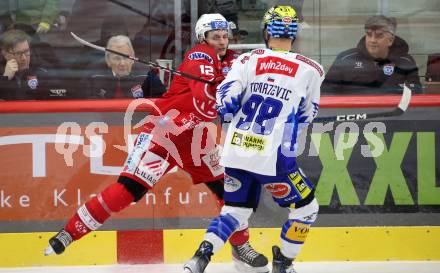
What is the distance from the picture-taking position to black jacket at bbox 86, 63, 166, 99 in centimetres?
617

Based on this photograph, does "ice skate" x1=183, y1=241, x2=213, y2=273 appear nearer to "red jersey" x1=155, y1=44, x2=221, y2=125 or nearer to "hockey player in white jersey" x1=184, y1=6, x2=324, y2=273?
"hockey player in white jersey" x1=184, y1=6, x2=324, y2=273

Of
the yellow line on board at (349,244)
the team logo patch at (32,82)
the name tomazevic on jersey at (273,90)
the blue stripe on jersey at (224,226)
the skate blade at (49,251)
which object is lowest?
the yellow line on board at (349,244)

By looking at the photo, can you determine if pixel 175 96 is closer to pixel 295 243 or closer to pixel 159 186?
pixel 159 186

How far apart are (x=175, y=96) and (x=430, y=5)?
4.99 feet

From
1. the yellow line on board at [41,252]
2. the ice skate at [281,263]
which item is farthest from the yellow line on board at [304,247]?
the ice skate at [281,263]

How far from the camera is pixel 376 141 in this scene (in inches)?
242

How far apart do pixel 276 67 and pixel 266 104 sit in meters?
0.18

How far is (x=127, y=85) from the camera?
244 inches

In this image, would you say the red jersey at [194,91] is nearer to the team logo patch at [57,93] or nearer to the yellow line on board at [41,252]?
the team logo patch at [57,93]

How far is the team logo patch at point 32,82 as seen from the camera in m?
6.16

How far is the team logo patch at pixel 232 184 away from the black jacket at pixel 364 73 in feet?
3.76

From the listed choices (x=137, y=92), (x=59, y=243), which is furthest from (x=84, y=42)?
(x=59, y=243)

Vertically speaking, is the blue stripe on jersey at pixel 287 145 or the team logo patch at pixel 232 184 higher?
the blue stripe on jersey at pixel 287 145

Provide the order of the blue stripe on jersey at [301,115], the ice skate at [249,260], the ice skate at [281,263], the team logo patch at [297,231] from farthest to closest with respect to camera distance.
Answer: the ice skate at [249,260] → the ice skate at [281,263] → the team logo patch at [297,231] → the blue stripe on jersey at [301,115]
